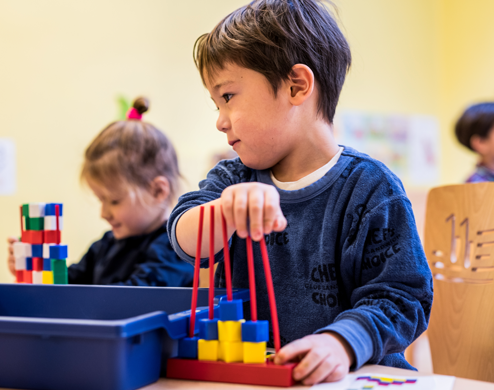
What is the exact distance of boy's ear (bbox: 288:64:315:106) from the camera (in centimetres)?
74

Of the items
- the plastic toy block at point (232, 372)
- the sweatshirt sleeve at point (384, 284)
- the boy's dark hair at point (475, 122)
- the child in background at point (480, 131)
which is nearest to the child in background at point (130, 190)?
the sweatshirt sleeve at point (384, 284)

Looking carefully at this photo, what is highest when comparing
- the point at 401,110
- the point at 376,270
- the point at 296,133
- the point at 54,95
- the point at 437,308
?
the point at 401,110

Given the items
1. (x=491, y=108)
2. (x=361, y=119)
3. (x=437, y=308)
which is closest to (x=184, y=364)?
(x=437, y=308)

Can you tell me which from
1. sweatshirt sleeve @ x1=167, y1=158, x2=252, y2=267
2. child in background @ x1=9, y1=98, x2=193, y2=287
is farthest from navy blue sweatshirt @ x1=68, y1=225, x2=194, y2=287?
sweatshirt sleeve @ x1=167, y1=158, x2=252, y2=267

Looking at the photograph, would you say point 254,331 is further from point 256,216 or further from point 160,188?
point 160,188

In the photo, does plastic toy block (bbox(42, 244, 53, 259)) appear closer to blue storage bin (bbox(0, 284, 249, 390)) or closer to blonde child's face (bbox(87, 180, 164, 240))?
blue storage bin (bbox(0, 284, 249, 390))

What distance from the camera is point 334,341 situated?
19.9 inches

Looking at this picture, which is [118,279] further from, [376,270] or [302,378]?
[302,378]

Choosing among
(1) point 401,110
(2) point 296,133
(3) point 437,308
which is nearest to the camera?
(2) point 296,133

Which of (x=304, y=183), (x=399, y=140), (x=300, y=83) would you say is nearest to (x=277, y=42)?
(x=300, y=83)

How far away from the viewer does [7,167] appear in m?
1.79

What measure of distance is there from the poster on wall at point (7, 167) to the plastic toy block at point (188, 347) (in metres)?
1.51

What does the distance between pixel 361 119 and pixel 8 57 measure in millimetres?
1942

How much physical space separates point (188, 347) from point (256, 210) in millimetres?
149
